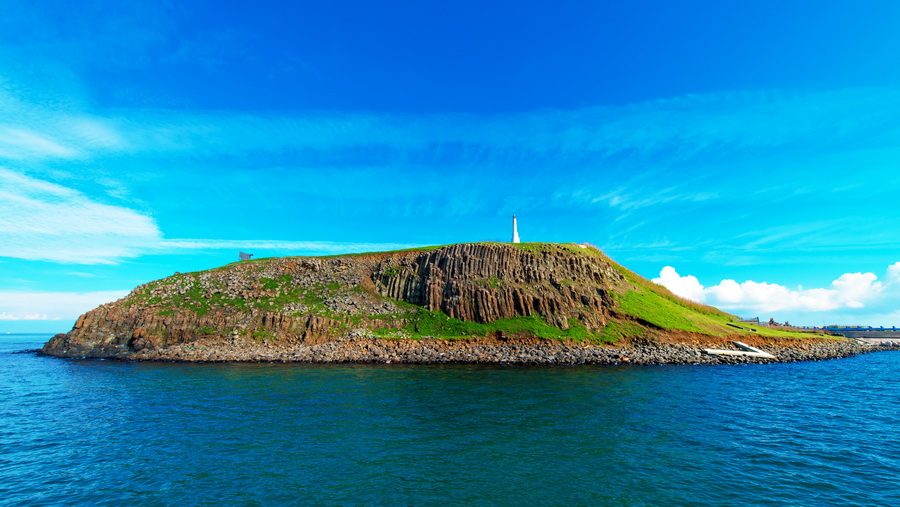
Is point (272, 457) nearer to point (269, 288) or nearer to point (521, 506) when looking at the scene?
point (521, 506)

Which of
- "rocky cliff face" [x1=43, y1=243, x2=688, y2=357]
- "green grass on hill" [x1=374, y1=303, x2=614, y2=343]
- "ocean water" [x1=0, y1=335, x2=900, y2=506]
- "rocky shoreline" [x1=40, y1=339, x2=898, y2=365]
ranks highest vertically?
"rocky cliff face" [x1=43, y1=243, x2=688, y2=357]

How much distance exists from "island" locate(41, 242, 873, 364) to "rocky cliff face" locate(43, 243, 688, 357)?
168 mm

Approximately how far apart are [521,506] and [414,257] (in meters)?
56.2

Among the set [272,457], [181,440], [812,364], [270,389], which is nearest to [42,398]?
[270,389]

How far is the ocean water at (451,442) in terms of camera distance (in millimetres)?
13500

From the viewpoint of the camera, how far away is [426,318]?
5675cm

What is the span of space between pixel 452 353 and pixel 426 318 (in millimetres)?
9704

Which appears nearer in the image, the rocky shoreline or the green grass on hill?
the rocky shoreline

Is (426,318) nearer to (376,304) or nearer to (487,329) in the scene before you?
(376,304)

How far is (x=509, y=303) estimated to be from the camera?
56094mm

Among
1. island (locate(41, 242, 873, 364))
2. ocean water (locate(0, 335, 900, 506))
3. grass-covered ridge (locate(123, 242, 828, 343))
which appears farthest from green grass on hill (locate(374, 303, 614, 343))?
ocean water (locate(0, 335, 900, 506))

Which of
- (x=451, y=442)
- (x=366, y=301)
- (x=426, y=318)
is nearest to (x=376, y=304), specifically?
(x=366, y=301)

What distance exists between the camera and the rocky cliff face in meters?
54.2

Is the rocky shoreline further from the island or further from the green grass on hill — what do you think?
the green grass on hill
